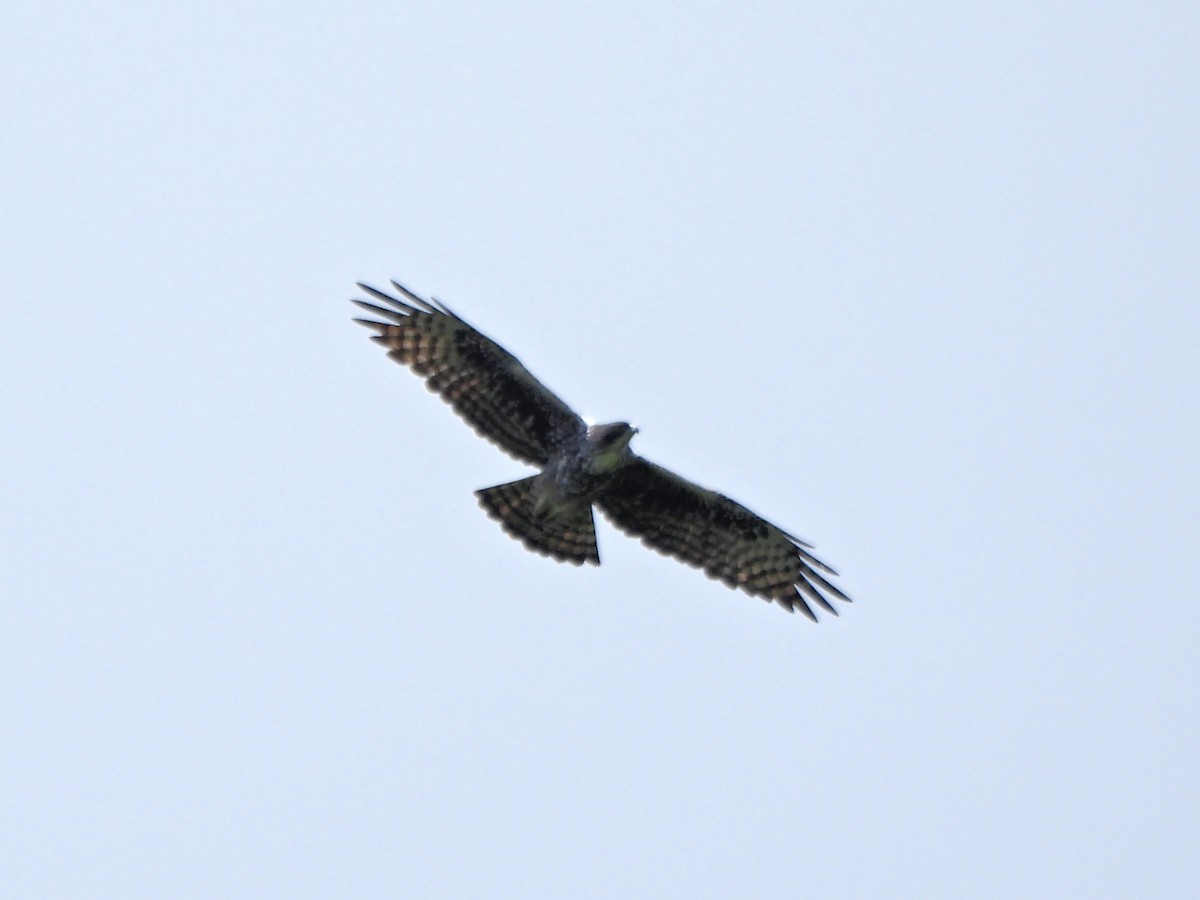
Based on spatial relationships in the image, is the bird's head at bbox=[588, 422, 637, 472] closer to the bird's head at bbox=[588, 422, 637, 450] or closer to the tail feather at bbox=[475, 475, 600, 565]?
the bird's head at bbox=[588, 422, 637, 450]

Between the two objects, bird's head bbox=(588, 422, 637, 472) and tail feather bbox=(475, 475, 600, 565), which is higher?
bird's head bbox=(588, 422, 637, 472)

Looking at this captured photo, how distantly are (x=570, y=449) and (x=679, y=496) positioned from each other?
119 cm

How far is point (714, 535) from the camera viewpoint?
1911 centimetres

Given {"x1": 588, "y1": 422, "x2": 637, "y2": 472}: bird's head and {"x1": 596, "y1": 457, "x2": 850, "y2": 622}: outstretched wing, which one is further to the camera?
{"x1": 596, "y1": 457, "x2": 850, "y2": 622}: outstretched wing

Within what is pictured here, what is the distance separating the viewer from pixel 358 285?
18.5m

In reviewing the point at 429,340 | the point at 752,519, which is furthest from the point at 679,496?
the point at 429,340

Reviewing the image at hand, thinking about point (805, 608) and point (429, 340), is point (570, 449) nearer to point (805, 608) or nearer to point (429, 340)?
point (429, 340)

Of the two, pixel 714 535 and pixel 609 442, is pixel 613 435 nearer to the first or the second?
pixel 609 442

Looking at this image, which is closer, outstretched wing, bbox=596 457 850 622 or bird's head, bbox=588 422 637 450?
bird's head, bbox=588 422 637 450

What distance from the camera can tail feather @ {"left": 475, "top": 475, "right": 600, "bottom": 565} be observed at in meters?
18.6

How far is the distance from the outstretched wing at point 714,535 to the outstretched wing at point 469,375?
31.5 inches

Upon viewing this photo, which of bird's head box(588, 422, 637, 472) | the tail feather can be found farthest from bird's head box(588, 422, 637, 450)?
the tail feather

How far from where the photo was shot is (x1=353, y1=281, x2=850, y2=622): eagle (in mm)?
18156

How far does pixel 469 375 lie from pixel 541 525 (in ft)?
4.68
